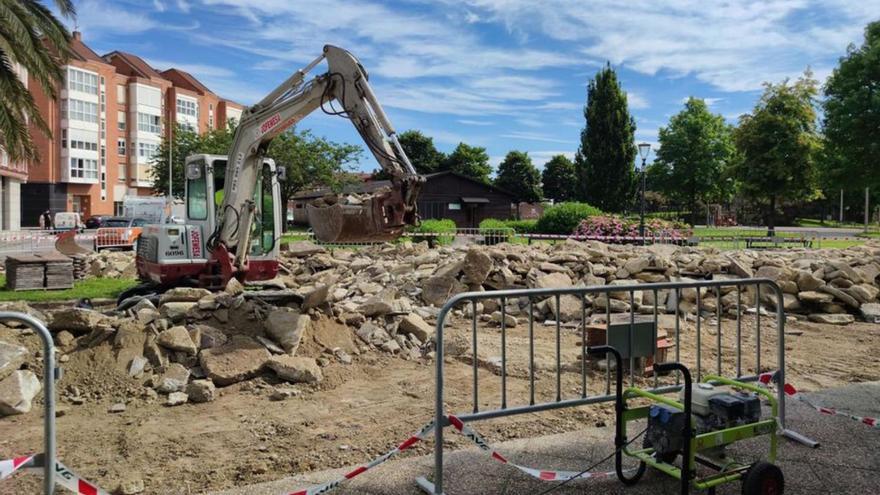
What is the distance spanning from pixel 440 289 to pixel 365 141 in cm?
410

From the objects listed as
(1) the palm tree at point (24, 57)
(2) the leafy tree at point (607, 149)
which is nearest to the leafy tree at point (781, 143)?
(2) the leafy tree at point (607, 149)

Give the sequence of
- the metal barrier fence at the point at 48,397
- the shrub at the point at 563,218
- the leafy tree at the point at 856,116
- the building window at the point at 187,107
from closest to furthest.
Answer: the metal barrier fence at the point at 48,397, the leafy tree at the point at 856,116, the shrub at the point at 563,218, the building window at the point at 187,107

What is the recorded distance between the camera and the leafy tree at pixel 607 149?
53375 millimetres

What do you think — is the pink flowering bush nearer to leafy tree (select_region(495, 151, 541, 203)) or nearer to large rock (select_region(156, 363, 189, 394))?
large rock (select_region(156, 363, 189, 394))

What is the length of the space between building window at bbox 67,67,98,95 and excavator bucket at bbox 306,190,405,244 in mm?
57912

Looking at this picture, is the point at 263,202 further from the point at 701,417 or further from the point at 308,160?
the point at 308,160

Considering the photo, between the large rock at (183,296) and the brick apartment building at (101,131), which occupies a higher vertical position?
the brick apartment building at (101,131)

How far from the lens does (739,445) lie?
5.09m

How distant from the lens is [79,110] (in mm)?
58625

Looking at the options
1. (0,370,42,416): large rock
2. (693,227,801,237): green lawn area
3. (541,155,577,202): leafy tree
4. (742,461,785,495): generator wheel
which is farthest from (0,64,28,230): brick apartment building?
(541,155,577,202): leafy tree

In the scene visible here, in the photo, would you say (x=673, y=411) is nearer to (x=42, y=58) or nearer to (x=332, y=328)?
(x=332, y=328)

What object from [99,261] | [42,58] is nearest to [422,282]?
[42,58]

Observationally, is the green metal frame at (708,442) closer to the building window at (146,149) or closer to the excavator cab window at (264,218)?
the excavator cab window at (264,218)

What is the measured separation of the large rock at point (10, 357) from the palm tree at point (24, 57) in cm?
1013
